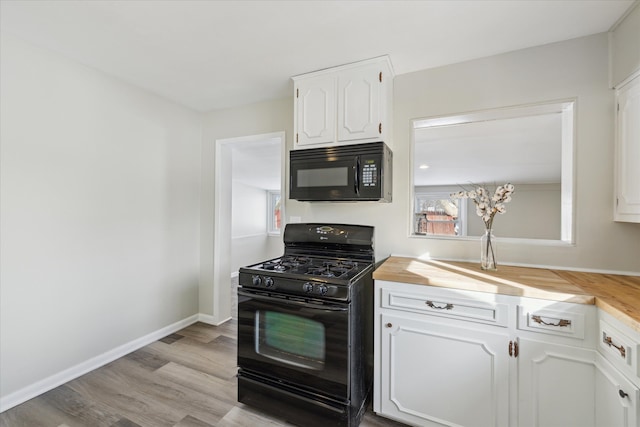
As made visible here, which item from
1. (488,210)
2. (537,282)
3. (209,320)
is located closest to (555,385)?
(537,282)

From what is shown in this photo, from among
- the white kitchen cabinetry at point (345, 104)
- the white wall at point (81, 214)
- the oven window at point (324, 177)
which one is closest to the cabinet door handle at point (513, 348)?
the oven window at point (324, 177)

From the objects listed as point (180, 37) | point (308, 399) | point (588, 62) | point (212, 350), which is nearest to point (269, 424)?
point (308, 399)

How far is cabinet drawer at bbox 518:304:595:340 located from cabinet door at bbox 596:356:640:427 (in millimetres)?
147

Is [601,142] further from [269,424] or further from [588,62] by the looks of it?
[269,424]

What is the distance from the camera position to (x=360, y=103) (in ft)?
6.84

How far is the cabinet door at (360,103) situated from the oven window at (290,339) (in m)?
1.36

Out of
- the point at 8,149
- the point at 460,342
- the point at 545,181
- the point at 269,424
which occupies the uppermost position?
the point at 8,149

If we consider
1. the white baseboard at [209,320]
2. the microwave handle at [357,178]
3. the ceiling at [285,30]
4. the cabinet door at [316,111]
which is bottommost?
the white baseboard at [209,320]

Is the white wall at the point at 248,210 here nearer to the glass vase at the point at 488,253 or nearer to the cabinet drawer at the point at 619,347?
the glass vase at the point at 488,253

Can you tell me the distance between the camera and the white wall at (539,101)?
174 centimetres

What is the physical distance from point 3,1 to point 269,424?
9.51 feet

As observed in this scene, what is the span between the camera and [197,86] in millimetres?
Result: 2596

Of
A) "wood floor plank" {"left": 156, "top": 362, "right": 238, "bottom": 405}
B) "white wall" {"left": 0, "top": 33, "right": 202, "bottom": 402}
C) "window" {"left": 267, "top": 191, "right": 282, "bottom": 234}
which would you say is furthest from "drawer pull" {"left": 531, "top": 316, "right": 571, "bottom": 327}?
"window" {"left": 267, "top": 191, "right": 282, "bottom": 234}

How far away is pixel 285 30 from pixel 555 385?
2.47 m
